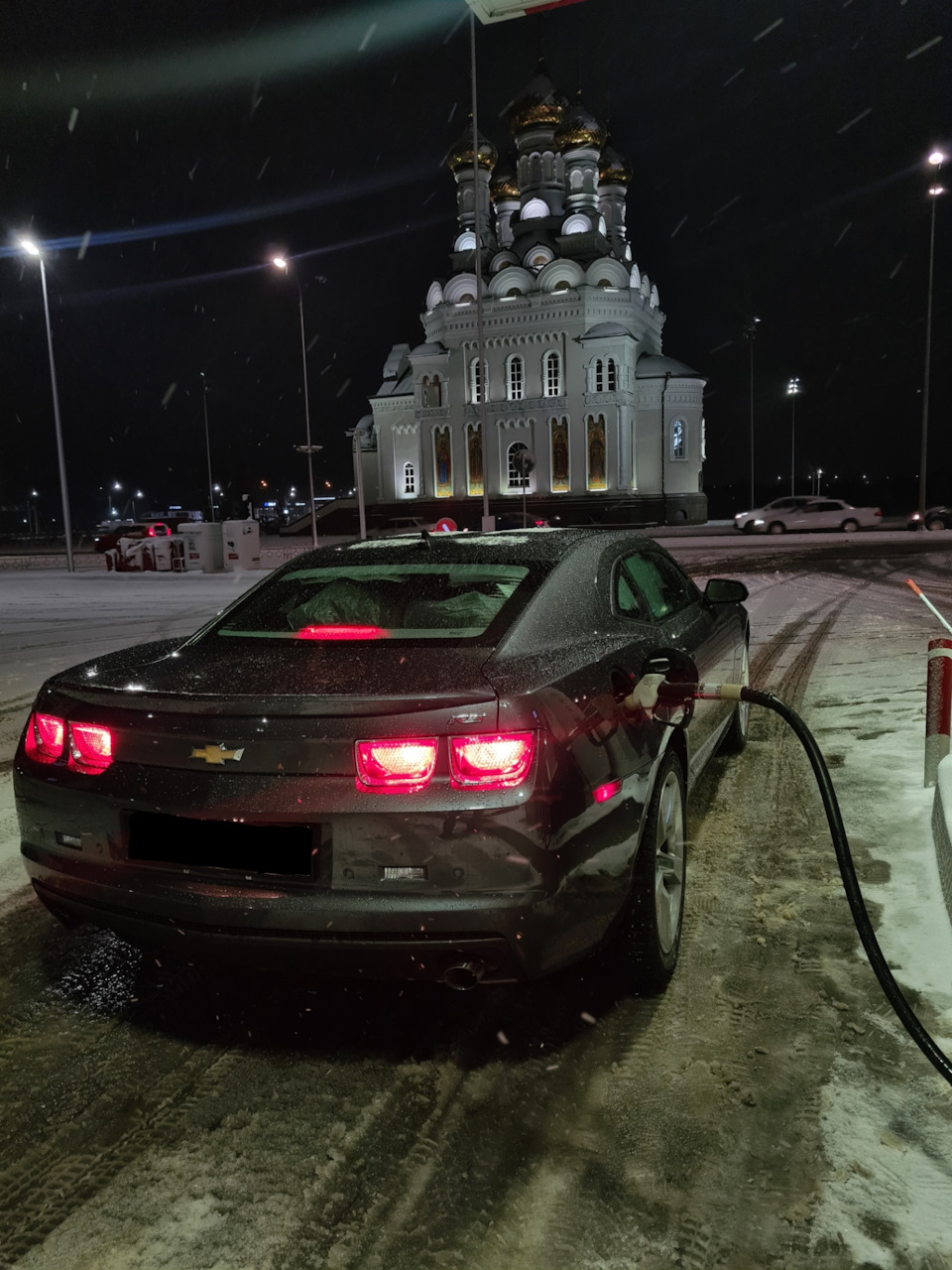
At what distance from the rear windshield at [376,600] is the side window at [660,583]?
846mm

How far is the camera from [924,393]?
33.1 meters

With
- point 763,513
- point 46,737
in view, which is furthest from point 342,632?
point 763,513

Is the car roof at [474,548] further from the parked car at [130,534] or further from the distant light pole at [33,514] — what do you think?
the distant light pole at [33,514]

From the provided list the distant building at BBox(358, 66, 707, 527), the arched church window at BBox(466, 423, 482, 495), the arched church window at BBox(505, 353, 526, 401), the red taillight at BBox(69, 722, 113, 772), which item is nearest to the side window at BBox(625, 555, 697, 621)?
the red taillight at BBox(69, 722, 113, 772)

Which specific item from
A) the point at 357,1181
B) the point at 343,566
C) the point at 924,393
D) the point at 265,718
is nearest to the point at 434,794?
the point at 265,718

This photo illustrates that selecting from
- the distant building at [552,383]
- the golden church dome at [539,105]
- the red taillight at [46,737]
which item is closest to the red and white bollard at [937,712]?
the red taillight at [46,737]

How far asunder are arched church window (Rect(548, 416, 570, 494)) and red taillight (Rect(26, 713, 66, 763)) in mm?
58100

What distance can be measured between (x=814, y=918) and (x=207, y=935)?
97.5 inches

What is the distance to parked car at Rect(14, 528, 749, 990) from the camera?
7.77 ft

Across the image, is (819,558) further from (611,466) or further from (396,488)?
(396,488)

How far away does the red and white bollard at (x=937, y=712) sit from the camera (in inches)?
197

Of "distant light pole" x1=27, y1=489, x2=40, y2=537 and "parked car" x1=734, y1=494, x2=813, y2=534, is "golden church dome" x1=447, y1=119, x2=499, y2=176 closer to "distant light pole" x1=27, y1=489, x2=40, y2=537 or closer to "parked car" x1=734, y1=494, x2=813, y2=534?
"parked car" x1=734, y1=494, x2=813, y2=534

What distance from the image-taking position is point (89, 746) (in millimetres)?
2689

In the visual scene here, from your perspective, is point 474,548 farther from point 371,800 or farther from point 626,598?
point 371,800
